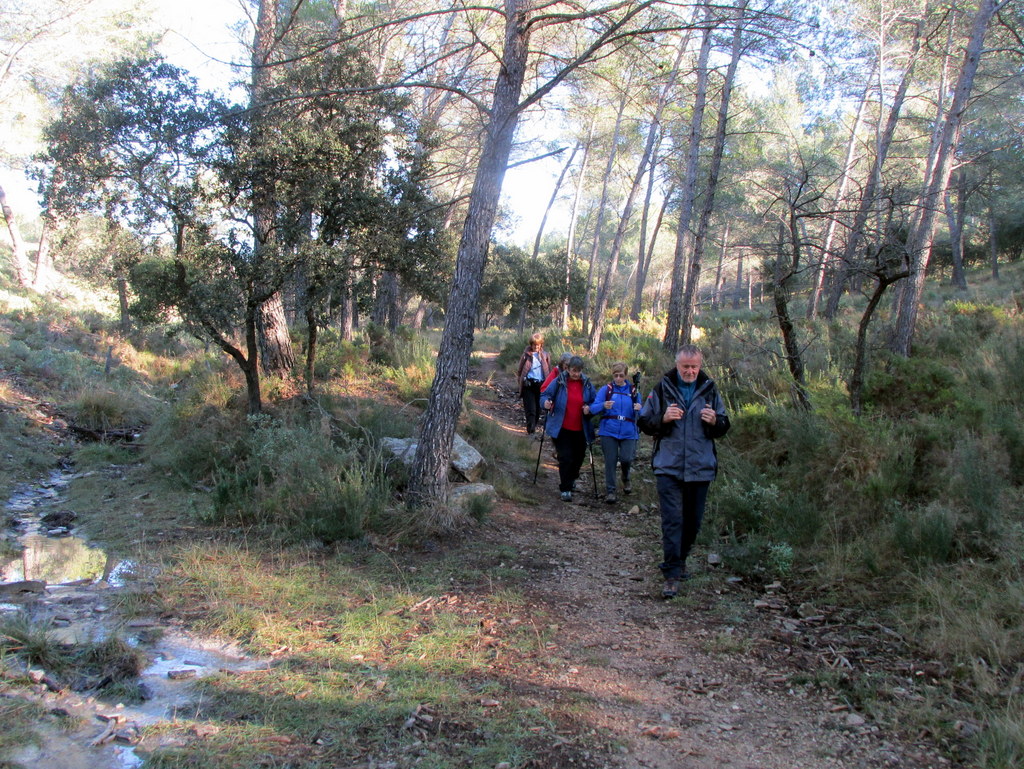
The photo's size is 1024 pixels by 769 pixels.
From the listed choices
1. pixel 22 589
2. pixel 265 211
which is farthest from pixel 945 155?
pixel 22 589

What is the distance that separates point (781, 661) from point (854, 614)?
3.04 feet

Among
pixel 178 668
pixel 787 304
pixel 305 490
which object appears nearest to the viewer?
pixel 178 668

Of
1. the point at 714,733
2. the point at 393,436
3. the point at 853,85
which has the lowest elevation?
the point at 714,733

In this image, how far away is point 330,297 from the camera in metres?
8.90

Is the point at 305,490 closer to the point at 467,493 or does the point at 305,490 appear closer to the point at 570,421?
the point at 467,493

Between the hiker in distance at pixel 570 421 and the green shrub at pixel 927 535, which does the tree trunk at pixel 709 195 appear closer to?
the hiker in distance at pixel 570 421

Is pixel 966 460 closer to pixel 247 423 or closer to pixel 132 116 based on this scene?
pixel 247 423

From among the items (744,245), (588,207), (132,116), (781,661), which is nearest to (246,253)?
(132,116)

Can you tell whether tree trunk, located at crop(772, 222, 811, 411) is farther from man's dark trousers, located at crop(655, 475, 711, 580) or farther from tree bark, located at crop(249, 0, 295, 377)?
tree bark, located at crop(249, 0, 295, 377)

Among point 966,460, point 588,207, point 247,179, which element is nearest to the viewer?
point 966,460

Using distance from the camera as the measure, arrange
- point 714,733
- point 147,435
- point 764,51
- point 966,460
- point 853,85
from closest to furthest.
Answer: point 714,733
point 966,460
point 764,51
point 147,435
point 853,85

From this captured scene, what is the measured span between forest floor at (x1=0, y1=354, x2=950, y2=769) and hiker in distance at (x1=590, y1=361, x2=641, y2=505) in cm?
188

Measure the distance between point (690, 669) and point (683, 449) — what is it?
5.71 ft

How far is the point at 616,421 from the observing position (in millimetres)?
7957
